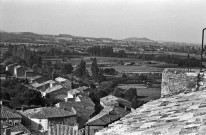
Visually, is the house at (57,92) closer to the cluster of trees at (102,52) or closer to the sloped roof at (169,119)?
the sloped roof at (169,119)

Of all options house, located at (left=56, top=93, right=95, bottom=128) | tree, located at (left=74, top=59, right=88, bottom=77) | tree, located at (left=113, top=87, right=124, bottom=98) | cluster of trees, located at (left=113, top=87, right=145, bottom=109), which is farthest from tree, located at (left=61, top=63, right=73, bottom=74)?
house, located at (left=56, top=93, right=95, bottom=128)

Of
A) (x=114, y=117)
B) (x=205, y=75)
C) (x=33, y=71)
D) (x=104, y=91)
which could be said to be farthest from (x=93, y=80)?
(x=205, y=75)

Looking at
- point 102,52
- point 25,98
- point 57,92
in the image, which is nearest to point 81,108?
point 25,98

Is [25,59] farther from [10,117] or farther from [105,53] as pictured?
[10,117]

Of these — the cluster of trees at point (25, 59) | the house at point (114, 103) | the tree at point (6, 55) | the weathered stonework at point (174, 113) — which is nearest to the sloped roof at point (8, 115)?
the house at point (114, 103)

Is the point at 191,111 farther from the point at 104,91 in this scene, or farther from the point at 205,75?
the point at 104,91

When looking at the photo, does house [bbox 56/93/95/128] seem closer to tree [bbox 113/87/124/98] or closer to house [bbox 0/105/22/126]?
house [bbox 0/105/22/126]
